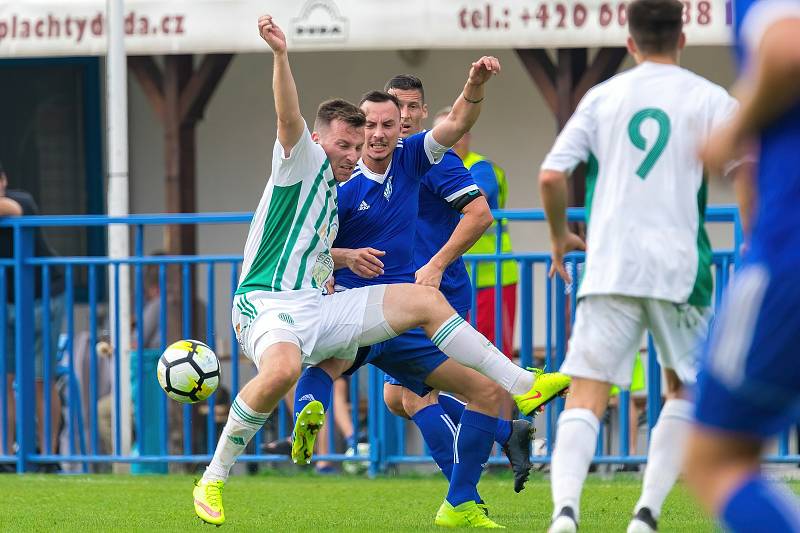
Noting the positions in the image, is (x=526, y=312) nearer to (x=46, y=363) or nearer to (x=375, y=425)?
(x=375, y=425)

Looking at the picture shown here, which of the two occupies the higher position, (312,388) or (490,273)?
(490,273)

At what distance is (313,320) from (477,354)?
0.63 m

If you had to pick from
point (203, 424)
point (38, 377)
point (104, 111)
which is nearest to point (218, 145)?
point (104, 111)

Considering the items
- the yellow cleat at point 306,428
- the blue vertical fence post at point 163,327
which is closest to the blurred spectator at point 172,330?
the blue vertical fence post at point 163,327

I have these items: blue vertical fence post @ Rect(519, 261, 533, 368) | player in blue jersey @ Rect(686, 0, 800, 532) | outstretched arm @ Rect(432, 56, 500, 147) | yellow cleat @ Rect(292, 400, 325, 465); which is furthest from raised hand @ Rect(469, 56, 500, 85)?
player in blue jersey @ Rect(686, 0, 800, 532)

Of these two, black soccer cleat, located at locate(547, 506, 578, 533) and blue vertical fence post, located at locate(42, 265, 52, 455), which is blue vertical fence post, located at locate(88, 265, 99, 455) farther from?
black soccer cleat, located at locate(547, 506, 578, 533)

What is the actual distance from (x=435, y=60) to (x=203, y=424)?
367 centimetres

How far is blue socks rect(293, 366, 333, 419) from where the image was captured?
6.11 meters

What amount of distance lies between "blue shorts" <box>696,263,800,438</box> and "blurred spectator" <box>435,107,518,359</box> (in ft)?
19.1

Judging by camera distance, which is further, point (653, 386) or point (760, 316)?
point (653, 386)

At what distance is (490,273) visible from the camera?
9.24m

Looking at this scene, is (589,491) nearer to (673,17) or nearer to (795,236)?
(673,17)

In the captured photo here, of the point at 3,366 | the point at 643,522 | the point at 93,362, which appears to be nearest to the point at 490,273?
the point at 93,362

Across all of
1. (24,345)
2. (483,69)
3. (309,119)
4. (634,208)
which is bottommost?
(24,345)
